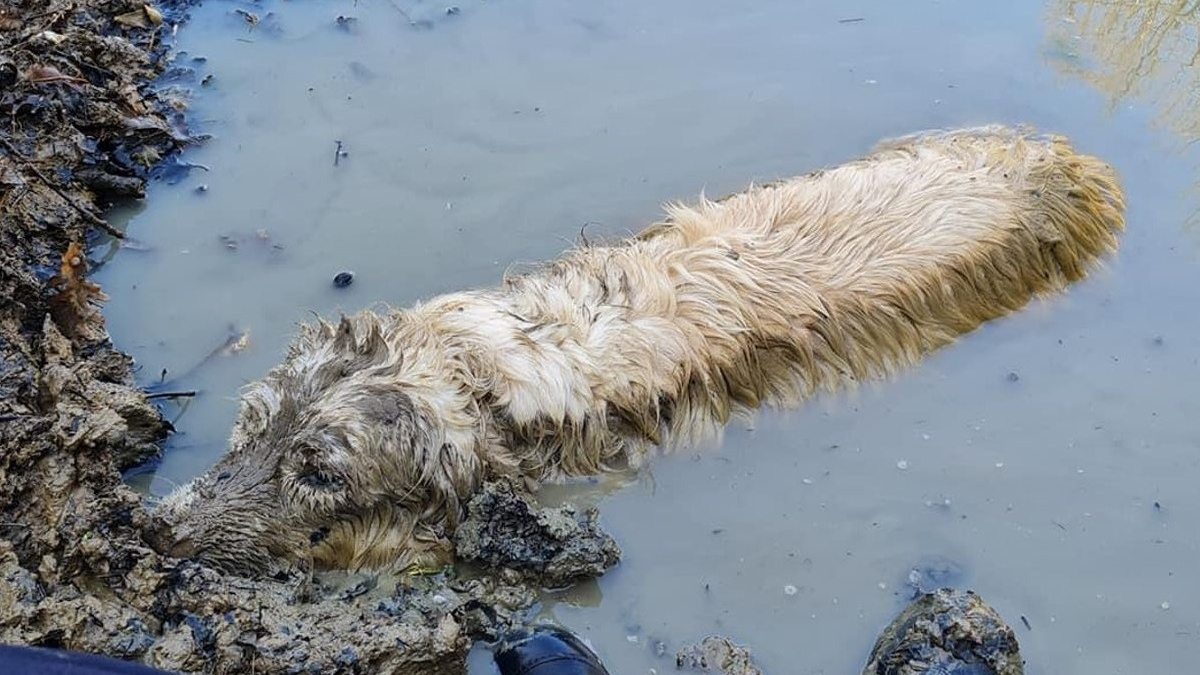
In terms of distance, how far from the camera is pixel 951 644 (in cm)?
396

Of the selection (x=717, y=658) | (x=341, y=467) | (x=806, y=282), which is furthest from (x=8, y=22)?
(x=717, y=658)

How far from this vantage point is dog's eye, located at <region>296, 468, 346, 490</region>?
13.7ft

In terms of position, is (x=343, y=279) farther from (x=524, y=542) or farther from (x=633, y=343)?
(x=524, y=542)

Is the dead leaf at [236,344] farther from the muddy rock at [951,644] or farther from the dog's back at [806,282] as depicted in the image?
the muddy rock at [951,644]

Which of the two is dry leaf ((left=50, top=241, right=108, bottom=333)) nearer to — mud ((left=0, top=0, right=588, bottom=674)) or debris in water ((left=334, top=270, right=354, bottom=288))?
mud ((left=0, top=0, right=588, bottom=674))

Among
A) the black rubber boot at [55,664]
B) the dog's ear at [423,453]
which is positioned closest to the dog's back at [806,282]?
Answer: the dog's ear at [423,453]

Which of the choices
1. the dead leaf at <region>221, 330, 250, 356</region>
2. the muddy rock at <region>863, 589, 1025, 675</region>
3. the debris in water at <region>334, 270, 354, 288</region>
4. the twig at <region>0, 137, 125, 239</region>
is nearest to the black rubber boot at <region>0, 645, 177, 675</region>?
the muddy rock at <region>863, 589, 1025, 675</region>

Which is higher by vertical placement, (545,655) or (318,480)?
(318,480)

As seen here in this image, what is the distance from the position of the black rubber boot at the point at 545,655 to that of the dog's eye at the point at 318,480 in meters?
0.87

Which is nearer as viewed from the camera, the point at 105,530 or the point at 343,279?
the point at 105,530

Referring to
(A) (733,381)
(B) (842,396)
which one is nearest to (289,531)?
(A) (733,381)

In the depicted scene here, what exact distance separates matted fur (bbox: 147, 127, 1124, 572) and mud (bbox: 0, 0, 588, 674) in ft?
0.79

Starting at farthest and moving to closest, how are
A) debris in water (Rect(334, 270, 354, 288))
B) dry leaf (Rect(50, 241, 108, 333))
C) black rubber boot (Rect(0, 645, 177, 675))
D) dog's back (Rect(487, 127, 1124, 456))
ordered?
debris in water (Rect(334, 270, 354, 288)) → dry leaf (Rect(50, 241, 108, 333)) → dog's back (Rect(487, 127, 1124, 456)) → black rubber boot (Rect(0, 645, 177, 675))

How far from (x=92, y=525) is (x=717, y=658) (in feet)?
7.47
